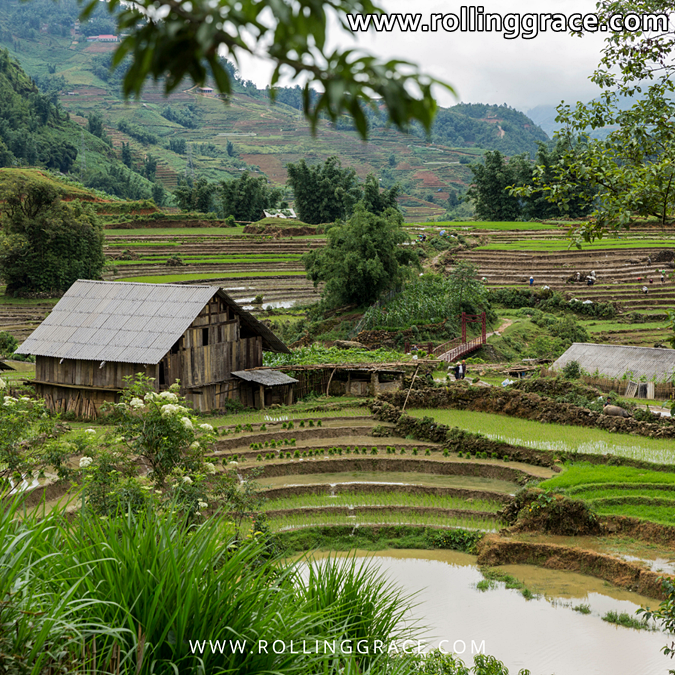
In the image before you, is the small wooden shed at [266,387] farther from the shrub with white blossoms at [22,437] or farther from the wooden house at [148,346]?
the shrub with white blossoms at [22,437]

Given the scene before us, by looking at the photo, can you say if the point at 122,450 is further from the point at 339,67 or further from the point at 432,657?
the point at 339,67

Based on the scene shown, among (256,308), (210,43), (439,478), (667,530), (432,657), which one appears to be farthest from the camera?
(256,308)

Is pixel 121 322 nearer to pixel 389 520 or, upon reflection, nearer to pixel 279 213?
pixel 389 520

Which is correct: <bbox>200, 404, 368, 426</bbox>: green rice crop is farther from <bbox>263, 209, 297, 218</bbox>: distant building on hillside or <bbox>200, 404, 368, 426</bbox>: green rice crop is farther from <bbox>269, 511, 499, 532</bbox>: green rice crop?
<bbox>263, 209, 297, 218</bbox>: distant building on hillside

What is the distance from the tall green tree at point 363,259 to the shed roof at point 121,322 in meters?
10.4

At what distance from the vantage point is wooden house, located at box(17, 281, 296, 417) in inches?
885

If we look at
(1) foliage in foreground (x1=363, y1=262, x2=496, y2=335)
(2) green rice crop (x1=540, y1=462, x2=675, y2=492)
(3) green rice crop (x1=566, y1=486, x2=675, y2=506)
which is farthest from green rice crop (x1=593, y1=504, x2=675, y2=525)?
(1) foliage in foreground (x1=363, y1=262, x2=496, y2=335)

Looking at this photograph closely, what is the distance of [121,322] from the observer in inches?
933

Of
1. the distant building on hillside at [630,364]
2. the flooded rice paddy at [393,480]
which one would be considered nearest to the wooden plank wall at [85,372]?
the flooded rice paddy at [393,480]

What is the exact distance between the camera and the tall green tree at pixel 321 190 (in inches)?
2739

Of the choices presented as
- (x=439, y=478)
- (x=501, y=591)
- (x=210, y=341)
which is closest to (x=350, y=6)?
(x=501, y=591)

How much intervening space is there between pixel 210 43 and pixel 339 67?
291 mm

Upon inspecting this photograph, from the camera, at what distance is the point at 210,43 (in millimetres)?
1645

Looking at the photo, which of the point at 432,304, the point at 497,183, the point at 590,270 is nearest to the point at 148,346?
the point at 432,304
